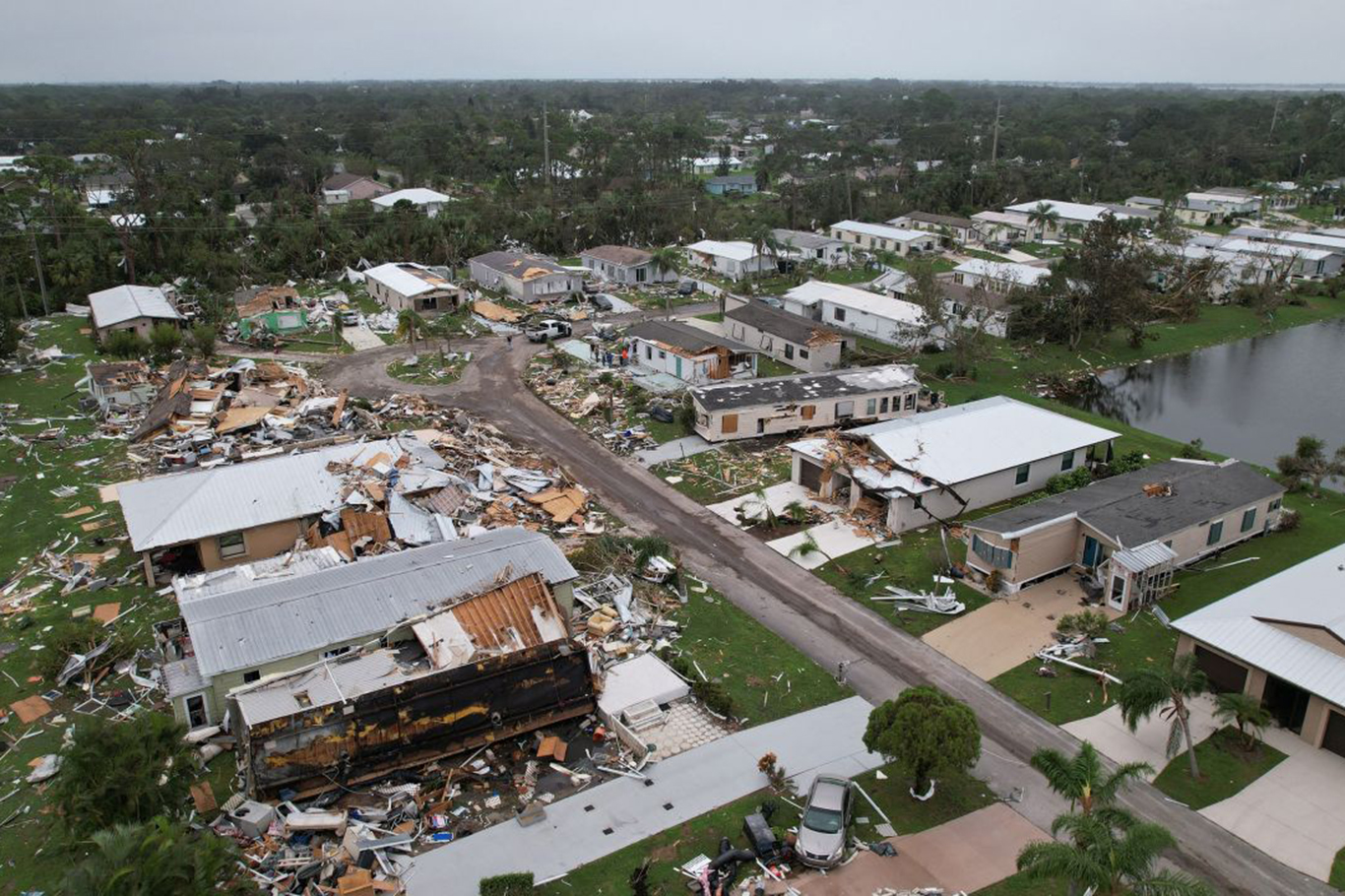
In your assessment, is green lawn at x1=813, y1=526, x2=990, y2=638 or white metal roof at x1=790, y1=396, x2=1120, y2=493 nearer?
Answer: green lawn at x1=813, y1=526, x2=990, y2=638

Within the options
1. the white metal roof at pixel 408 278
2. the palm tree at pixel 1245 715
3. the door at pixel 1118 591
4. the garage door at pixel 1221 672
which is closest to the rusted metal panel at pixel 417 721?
the palm tree at pixel 1245 715

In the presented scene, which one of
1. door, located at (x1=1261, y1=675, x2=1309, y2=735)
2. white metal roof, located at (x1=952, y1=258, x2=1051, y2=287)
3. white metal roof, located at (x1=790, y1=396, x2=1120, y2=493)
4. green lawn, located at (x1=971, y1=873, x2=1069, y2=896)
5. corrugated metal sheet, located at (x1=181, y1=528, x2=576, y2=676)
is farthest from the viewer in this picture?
white metal roof, located at (x1=952, y1=258, x2=1051, y2=287)

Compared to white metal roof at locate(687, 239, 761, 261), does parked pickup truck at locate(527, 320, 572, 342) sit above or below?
below

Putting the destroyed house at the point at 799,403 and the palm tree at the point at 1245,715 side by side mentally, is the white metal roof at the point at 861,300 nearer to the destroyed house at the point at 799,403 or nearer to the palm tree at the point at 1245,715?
the destroyed house at the point at 799,403

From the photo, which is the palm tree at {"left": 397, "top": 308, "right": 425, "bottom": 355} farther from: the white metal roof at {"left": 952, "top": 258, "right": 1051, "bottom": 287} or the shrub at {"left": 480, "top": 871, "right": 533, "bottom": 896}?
the shrub at {"left": 480, "top": 871, "right": 533, "bottom": 896}

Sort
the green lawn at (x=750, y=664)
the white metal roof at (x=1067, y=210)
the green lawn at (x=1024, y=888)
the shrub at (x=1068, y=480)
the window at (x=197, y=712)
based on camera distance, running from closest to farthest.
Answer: the green lawn at (x=1024, y=888), the window at (x=197, y=712), the green lawn at (x=750, y=664), the shrub at (x=1068, y=480), the white metal roof at (x=1067, y=210)

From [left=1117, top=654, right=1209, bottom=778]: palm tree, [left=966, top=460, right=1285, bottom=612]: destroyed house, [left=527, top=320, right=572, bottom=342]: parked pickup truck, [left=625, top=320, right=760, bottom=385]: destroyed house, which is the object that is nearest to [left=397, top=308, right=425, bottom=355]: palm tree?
[left=527, top=320, right=572, bottom=342]: parked pickup truck
